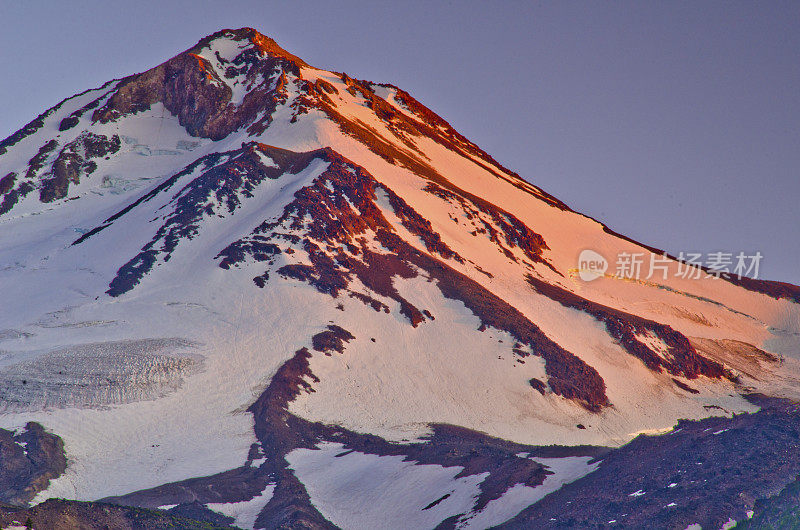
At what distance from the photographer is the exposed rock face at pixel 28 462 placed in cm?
6319

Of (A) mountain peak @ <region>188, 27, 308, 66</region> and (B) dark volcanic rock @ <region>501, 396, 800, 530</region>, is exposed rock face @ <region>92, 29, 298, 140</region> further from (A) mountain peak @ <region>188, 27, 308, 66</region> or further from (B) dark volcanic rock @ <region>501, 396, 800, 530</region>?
(B) dark volcanic rock @ <region>501, 396, 800, 530</region>

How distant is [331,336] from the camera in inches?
3701

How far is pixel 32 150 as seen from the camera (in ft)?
503

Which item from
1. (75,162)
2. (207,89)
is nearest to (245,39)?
(207,89)

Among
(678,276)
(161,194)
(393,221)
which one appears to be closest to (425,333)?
(393,221)

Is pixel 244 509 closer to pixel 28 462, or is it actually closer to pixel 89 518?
pixel 89 518

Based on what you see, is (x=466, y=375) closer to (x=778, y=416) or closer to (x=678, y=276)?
(x=778, y=416)

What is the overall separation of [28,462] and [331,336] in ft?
117

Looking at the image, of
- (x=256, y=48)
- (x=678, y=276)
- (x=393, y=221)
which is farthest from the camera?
(x=256, y=48)

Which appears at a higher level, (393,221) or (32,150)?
(32,150)

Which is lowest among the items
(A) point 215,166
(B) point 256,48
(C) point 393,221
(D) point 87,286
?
(D) point 87,286

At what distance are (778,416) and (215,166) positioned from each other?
86734 mm

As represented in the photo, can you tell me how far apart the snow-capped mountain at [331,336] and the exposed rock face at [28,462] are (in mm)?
254

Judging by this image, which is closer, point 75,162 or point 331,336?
point 331,336
